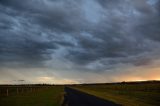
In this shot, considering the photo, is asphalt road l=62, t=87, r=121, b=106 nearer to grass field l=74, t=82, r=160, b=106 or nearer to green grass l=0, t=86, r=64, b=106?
green grass l=0, t=86, r=64, b=106

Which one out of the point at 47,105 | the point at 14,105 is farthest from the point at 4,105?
the point at 47,105

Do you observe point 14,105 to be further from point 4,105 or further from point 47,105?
point 47,105

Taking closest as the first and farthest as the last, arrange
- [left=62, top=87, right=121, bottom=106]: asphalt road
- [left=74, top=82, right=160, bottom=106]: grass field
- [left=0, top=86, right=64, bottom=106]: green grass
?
[left=62, top=87, right=121, bottom=106]: asphalt road, [left=0, top=86, right=64, bottom=106]: green grass, [left=74, top=82, right=160, bottom=106]: grass field

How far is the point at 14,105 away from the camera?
29.3m

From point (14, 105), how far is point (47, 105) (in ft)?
12.9

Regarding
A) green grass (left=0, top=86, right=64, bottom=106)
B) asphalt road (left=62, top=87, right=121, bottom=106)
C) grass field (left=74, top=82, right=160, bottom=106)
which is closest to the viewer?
asphalt road (left=62, top=87, right=121, bottom=106)

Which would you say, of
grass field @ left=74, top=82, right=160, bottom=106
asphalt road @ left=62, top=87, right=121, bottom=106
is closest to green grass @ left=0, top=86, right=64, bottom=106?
asphalt road @ left=62, top=87, right=121, bottom=106

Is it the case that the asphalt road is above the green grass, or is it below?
below

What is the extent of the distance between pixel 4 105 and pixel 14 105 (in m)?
1.07

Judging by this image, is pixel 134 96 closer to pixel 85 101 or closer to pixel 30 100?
pixel 85 101

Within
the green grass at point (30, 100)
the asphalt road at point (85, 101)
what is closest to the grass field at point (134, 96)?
the asphalt road at point (85, 101)

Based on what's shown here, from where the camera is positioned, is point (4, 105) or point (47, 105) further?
point (47, 105)

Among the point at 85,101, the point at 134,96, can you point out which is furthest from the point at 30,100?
the point at 134,96

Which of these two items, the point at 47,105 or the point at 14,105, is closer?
the point at 14,105
